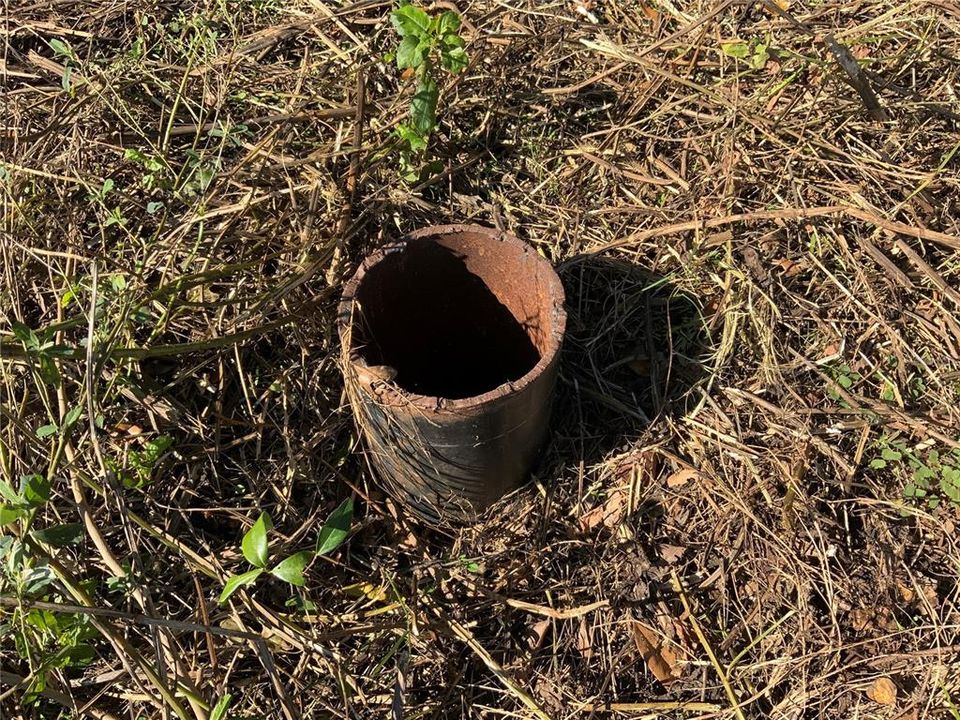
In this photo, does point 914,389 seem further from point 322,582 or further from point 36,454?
point 36,454

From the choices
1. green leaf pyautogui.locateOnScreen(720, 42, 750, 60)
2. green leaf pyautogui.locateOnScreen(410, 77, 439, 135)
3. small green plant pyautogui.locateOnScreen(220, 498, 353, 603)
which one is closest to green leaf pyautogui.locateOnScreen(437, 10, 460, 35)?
green leaf pyautogui.locateOnScreen(410, 77, 439, 135)

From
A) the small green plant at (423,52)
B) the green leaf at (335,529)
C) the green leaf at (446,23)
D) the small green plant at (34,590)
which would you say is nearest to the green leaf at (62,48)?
the small green plant at (423,52)

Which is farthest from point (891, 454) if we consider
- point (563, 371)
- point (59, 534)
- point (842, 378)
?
point (59, 534)

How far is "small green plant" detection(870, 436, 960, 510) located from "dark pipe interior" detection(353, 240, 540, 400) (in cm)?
106

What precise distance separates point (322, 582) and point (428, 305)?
0.84m

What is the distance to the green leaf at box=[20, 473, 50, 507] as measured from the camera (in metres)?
1.56

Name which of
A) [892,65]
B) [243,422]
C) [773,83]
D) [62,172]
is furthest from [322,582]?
[892,65]

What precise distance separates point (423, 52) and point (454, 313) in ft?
2.48

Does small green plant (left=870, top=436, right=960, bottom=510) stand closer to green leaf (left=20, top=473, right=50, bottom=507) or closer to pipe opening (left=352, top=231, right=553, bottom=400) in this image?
pipe opening (left=352, top=231, right=553, bottom=400)

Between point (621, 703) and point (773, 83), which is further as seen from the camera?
point (773, 83)

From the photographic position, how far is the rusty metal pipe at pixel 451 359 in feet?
6.18

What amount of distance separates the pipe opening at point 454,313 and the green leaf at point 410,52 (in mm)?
565

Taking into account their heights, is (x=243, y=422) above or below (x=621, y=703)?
above

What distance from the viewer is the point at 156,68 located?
9.49 feet
